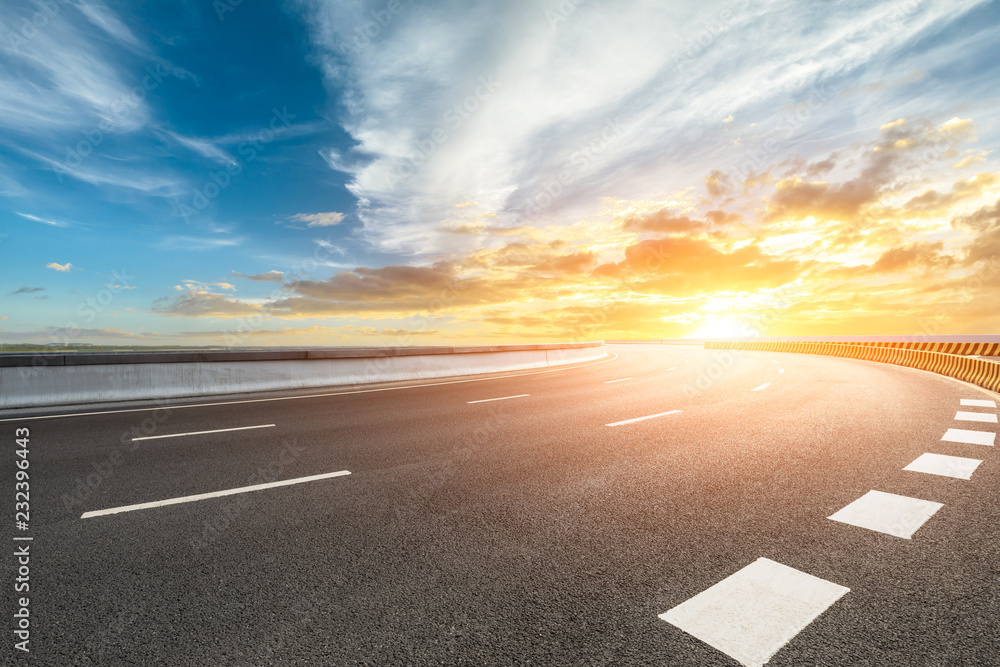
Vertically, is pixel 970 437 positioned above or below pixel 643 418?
below

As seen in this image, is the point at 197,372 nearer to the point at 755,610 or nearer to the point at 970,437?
the point at 755,610

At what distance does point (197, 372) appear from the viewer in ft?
42.1

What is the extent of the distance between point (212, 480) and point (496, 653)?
4233 millimetres

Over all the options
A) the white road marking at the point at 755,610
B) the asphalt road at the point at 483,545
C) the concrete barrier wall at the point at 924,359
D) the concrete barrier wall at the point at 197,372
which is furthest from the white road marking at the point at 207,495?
the concrete barrier wall at the point at 924,359

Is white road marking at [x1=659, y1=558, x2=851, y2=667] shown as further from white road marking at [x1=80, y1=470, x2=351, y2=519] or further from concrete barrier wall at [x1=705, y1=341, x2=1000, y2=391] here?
concrete barrier wall at [x1=705, y1=341, x2=1000, y2=391]

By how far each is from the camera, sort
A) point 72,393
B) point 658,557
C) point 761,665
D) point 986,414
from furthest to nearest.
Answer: point 72,393 → point 986,414 → point 658,557 → point 761,665

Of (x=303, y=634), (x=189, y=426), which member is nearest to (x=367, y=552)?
(x=303, y=634)

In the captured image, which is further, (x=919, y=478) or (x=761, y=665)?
(x=919, y=478)

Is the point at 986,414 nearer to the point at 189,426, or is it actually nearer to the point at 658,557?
the point at 658,557

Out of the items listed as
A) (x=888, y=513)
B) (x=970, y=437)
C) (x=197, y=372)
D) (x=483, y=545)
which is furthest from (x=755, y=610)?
(x=197, y=372)

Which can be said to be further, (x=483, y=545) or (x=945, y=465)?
(x=945, y=465)

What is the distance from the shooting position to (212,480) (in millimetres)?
5281

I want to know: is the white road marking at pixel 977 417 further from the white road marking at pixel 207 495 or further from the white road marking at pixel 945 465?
the white road marking at pixel 207 495

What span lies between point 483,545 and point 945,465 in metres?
5.76
